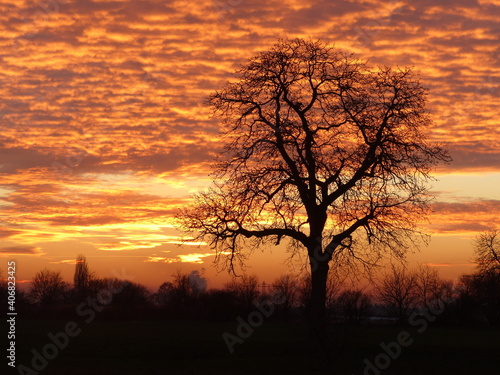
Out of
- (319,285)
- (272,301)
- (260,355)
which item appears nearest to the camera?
(260,355)

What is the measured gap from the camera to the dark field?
69.2 ft

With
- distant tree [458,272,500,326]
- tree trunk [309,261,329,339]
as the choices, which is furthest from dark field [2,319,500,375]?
distant tree [458,272,500,326]

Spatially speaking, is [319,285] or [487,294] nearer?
[319,285]

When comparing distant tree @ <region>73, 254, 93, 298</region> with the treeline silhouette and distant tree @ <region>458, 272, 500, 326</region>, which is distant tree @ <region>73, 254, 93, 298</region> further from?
distant tree @ <region>458, 272, 500, 326</region>

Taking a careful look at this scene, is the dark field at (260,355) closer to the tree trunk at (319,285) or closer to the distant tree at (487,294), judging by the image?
the tree trunk at (319,285)

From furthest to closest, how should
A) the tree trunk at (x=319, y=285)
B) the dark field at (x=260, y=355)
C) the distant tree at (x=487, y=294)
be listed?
1. the distant tree at (x=487, y=294)
2. the tree trunk at (x=319, y=285)
3. the dark field at (x=260, y=355)

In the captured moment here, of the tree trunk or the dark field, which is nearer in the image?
the dark field

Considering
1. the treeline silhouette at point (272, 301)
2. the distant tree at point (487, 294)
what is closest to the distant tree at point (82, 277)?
the treeline silhouette at point (272, 301)

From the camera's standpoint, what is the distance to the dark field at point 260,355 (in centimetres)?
2109

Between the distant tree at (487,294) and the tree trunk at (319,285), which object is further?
the distant tree at (487,294)

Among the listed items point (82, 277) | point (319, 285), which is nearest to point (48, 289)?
point (82, 277)

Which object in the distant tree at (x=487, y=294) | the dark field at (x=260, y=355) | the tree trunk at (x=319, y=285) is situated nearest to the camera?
the dark field at (x=260, y=355)

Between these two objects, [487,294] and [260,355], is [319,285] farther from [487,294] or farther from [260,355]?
[487,294]

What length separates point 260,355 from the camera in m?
24.9
